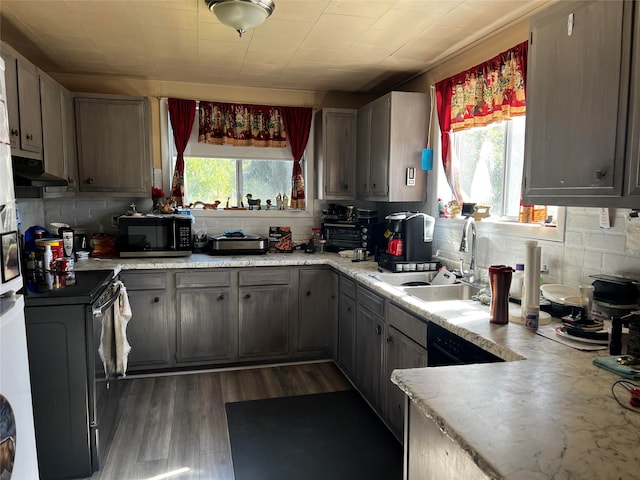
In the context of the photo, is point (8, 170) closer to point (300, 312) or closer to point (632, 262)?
point (632, 262)

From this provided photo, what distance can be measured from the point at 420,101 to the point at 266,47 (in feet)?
4.17

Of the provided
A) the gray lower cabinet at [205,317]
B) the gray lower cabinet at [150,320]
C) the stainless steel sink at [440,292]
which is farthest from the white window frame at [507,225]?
the gray lower cabinet at [150,320]

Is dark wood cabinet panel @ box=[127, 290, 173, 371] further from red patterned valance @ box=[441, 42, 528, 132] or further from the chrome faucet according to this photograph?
red patterned valance @ box=[441, 42, 528, 132]

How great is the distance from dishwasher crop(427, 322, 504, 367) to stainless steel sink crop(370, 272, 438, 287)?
889 millimetres

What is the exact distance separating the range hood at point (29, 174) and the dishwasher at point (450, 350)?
241 cm

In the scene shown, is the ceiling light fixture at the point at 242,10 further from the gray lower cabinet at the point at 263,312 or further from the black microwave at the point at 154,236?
the gray lower cabinet at the point at 263,312

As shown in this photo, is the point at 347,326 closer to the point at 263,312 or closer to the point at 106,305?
the point at 263,312

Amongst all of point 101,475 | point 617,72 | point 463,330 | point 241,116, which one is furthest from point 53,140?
point 617,72

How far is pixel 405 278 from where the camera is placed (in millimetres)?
3162

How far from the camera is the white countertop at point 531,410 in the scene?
3.11 feet

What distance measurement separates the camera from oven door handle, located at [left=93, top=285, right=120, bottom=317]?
2.30m

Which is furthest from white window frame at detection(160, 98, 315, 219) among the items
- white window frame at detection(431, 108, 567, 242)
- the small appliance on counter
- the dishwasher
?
the dishwasher

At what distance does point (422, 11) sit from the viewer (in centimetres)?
249

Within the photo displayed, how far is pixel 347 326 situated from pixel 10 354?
239 cm
